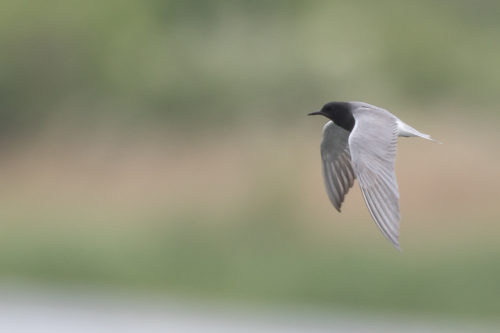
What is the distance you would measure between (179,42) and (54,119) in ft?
5.71

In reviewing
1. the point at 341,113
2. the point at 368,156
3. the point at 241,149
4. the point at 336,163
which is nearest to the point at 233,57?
the point at 241,149

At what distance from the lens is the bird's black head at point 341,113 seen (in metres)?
5.84

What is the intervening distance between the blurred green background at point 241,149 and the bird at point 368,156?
3399 millimetres

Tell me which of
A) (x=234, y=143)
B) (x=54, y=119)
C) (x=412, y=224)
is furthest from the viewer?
(x=54, y=119)

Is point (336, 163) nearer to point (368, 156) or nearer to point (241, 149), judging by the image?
point (368, 156)

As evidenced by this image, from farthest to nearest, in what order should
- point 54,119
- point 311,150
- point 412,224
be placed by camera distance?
point 54,119, point 311,150, point 412,224

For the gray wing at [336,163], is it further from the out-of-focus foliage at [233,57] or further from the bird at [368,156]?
the out-of-focus foliage at [233,57]

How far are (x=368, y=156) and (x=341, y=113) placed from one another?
0.81 m

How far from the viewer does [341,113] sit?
5863 millimetres

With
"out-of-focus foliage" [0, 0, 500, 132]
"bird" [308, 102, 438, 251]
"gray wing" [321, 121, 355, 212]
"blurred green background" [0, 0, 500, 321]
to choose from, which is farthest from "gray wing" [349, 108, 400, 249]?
"out-of-focus foliage" [0, 0, 500, 132]

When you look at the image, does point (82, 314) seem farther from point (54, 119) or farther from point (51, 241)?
point (54, 119)

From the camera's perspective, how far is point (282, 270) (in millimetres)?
9742

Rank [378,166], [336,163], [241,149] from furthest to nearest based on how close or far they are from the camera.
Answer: [241,149], [336,163], [378,166]

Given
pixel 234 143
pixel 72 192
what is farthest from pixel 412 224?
pixel 72 192
